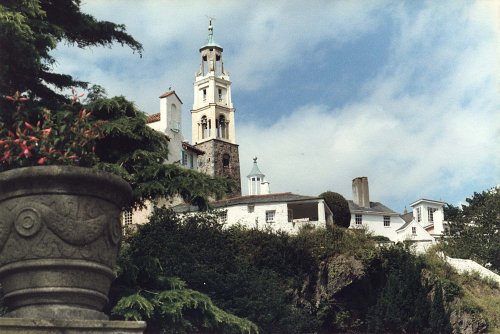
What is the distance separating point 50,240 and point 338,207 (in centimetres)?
4324

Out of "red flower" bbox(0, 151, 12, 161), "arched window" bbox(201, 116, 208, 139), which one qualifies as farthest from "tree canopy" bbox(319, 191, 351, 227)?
"red flower" bbox(0, 151, 12, 161)

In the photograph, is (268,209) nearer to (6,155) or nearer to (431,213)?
(431,213)

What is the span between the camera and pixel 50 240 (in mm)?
6852

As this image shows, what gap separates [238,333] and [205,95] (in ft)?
192

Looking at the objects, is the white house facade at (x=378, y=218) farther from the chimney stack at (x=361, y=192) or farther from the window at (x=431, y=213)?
the window at (x=431, y=213)

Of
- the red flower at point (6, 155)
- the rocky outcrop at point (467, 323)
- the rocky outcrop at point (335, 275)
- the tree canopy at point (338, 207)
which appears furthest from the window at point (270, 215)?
the red flower at point (6, 155)

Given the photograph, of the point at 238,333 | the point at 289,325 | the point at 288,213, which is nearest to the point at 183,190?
the point at 238,333

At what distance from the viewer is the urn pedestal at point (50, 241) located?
684 centimetres

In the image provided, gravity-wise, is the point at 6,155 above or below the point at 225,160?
below

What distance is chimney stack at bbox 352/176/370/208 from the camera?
60.1m

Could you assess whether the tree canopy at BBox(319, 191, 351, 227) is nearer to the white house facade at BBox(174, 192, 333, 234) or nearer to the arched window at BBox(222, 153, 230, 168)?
the white house facade at BBox(174, 192, 333, 234)

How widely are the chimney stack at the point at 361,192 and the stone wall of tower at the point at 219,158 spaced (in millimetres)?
12659

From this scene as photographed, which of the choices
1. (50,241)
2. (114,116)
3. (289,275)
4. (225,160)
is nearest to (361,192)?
(225,160)

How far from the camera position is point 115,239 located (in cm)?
739
